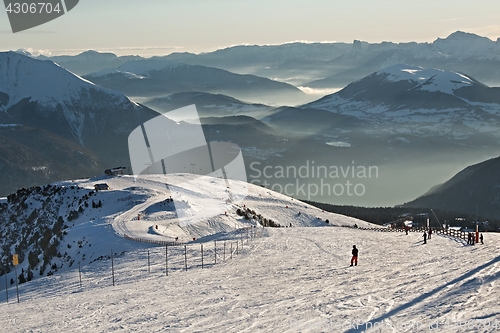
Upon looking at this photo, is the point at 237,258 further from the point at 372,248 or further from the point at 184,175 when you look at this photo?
the point at 184,175

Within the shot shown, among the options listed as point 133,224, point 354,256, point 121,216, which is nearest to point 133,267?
point 354,256

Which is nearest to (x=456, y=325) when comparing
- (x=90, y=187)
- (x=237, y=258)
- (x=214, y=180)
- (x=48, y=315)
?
(x=48, y=315)

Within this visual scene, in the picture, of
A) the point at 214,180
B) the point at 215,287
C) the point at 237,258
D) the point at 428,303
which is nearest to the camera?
the point at 428,303

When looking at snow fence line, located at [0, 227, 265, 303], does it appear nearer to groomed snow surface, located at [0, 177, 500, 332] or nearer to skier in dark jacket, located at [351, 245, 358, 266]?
groomed snow surface, located at [0, 177, 500, 332]

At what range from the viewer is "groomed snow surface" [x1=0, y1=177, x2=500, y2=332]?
24562 millimetres

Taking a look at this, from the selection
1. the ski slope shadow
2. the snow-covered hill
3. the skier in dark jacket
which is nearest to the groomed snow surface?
the ski slope shadow

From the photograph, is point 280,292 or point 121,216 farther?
point 121,216

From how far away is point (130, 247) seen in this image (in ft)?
174

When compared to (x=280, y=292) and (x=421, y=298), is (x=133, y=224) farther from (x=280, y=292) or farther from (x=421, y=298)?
(x=421, y=298)

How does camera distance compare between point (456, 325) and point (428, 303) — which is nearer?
point (456, 325)

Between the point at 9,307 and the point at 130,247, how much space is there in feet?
61.1

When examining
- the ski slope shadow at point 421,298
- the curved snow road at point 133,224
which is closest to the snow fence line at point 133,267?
the curved snow road at point 133,224

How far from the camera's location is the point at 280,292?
30422mm

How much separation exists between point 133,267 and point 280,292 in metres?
15.1
